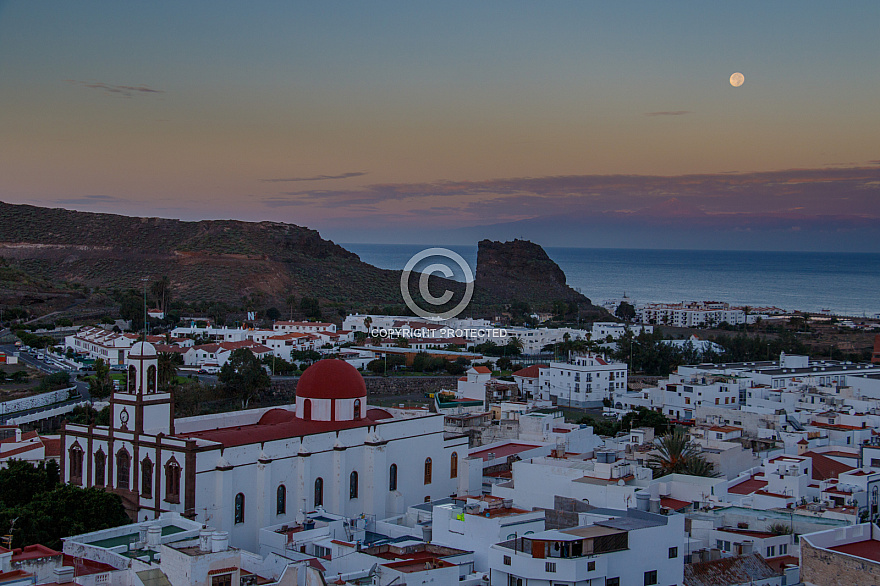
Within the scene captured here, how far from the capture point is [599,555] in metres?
18.4

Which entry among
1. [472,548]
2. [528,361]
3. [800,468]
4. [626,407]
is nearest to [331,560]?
[472,548]

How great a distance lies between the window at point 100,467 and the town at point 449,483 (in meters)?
0.05

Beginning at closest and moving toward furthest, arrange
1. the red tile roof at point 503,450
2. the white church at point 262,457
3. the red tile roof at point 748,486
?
the white church at point 262,457 < the red tile roof at point 748,486 < the red tile roof at point 503,450

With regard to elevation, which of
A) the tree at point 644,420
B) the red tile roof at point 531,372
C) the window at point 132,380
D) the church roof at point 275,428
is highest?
the window at point 132,380

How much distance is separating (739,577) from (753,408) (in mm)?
24842

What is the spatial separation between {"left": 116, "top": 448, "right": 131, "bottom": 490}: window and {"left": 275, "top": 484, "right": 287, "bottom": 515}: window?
150 inches

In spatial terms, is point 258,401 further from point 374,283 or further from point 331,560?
point 374,283

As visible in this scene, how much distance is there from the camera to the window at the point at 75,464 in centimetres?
2673

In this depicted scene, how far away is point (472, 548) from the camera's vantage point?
21.4 meters

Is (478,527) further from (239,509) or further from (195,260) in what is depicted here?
(195,260)

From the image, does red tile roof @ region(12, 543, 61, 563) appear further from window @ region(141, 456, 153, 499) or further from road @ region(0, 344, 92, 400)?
road @ region(0, 344, 92, 400)

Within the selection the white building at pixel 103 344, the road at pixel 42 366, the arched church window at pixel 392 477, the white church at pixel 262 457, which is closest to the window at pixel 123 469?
the white church at pixel 262 457

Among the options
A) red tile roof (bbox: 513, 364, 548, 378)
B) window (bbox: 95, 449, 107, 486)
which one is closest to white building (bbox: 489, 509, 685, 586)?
window (bbox: 95, 449, 107, 486)

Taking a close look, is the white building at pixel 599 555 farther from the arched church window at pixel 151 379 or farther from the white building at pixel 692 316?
the white building at pixel 692 316
